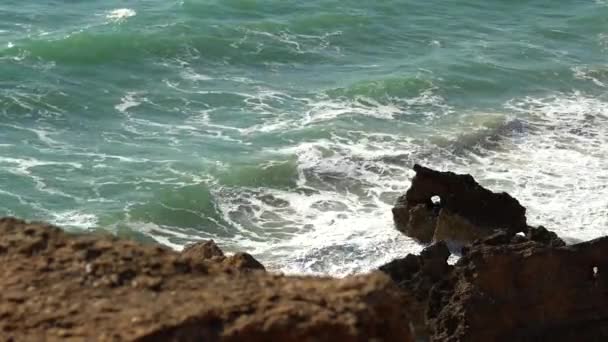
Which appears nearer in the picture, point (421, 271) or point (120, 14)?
point (421, 271)

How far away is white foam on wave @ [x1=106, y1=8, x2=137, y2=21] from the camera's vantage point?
37406 millimetres

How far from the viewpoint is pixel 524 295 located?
12820mm

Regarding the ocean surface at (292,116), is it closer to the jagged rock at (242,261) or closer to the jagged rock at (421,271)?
the jagged rock at (421,271)

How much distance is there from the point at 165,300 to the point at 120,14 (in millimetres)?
33234

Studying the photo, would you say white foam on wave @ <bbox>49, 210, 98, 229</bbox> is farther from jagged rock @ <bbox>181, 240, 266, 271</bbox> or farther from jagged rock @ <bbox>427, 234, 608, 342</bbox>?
jagged rock @ <bbox>427, 234, 608, 342</bbox>

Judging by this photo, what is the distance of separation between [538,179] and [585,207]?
205 centimetres

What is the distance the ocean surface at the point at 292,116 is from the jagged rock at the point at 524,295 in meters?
5.98

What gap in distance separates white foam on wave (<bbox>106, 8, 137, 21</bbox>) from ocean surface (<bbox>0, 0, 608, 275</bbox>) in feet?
0.33

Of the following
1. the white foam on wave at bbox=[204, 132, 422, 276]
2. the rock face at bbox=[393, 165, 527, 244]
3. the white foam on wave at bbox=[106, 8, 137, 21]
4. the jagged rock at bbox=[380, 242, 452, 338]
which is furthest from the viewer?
the white foam on wave at bbox=[106, 8, 137, 21]

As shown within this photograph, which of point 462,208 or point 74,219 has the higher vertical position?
point 462,208

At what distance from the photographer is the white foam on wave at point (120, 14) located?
37.4 m

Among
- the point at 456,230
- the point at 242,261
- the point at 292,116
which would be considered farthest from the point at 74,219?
the point at 242,261

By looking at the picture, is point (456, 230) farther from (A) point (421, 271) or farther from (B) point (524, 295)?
(B) point (524, 295)

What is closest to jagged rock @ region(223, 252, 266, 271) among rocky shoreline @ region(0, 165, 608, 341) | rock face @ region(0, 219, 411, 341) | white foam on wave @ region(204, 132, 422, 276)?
rocky shoreline @ region(0, 165, 608, 341)
